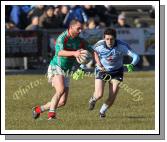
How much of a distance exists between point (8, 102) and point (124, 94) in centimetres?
399

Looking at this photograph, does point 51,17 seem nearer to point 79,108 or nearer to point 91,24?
point 91,24

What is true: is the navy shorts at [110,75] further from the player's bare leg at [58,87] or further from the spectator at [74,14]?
the spectator at [74,14]

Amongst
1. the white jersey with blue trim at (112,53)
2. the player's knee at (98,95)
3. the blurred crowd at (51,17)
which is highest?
the blurred crowd at (51,17)

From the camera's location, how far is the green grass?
54.9 ft

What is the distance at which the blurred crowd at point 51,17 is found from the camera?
106 feet

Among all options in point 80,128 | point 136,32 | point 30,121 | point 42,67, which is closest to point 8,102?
point 30,121

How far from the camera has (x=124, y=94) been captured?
23.7 m

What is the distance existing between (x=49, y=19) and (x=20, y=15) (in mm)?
1448

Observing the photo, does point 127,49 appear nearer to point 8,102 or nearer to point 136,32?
point 8,102

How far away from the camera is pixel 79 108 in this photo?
65.3 ft

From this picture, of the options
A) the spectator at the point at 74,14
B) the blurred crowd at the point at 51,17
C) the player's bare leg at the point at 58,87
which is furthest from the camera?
the spectator at the point at 74,14

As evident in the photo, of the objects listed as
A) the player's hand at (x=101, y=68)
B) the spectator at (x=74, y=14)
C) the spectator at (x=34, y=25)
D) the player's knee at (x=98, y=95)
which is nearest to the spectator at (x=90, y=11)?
the spectator at (x=74, y=14)

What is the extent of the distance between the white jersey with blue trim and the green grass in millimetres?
1096

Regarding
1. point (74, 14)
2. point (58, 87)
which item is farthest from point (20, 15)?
point (58, 87)
